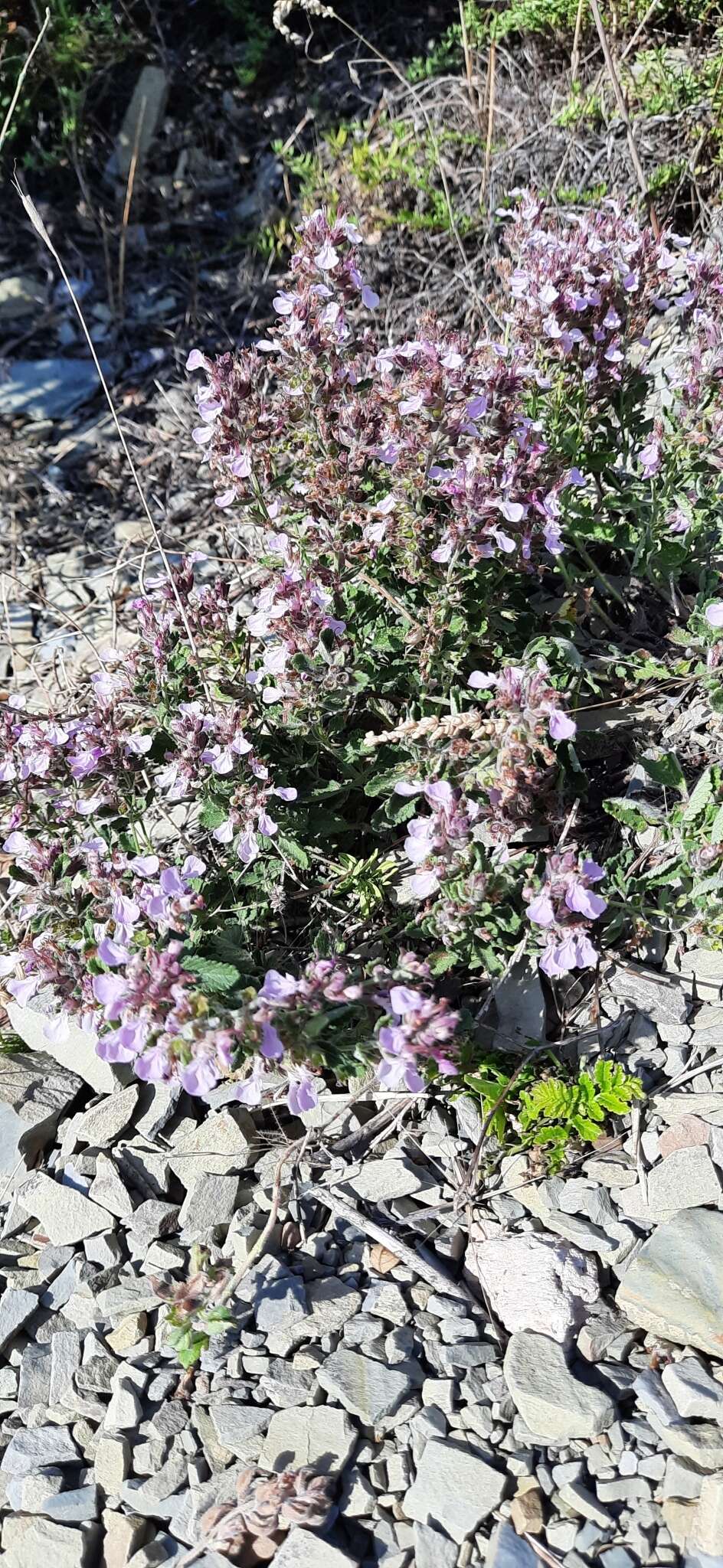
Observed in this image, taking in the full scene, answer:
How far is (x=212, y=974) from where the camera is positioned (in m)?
2.05

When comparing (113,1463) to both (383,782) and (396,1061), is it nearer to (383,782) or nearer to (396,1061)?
(396,1061)

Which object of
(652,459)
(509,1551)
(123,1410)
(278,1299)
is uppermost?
(652,459)

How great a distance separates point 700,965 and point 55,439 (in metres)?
3.48

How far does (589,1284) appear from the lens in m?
2.12

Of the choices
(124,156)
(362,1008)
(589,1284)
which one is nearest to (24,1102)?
(362,1008)

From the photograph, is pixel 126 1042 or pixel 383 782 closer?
pixel 126 1042

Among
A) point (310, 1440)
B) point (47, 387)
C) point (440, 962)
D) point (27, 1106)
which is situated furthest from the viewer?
point (47, 387)

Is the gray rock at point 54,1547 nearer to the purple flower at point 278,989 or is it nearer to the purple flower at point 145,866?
the purple flower at point 278,989

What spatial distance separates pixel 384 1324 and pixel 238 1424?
307 millimetres

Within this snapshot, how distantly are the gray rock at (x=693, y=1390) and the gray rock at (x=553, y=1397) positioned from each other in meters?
0.11

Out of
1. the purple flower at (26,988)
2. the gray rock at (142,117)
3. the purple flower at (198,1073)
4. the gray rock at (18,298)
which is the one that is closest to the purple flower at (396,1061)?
the purple flower at (198,1073)

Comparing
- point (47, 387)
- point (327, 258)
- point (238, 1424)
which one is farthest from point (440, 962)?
point (47, 387)

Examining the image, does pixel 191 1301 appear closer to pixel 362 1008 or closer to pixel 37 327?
pixel 362 1008

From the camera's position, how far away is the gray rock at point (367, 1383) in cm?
199
